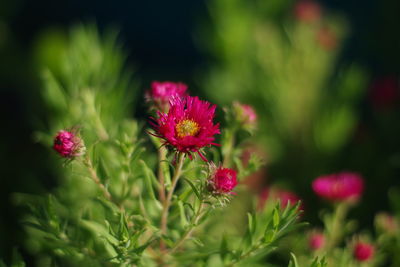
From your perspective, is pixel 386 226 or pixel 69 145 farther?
pixel 386 226

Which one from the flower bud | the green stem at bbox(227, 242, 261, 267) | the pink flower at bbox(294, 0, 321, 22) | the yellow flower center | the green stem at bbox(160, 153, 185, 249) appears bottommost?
the flower bud

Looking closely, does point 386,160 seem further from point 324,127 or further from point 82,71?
point 82,71

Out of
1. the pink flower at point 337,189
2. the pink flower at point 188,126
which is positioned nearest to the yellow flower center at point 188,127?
the pink flower at point 188,126

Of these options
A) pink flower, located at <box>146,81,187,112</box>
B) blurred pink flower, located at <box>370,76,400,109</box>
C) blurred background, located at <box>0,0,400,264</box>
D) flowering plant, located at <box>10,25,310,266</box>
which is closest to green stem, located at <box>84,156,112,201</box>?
flowering plant, located at <box>10,25,310,266</box>

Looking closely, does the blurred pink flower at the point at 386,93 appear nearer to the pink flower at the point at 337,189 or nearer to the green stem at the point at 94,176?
the pink flower at the point at 337,189

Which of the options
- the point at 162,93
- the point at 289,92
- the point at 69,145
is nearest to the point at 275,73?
the point at 289,92

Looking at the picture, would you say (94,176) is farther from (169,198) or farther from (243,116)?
(243,116)

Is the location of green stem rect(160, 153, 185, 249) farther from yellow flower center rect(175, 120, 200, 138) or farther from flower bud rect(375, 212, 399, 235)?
flower bud rect(375, 212, 399, 235)
